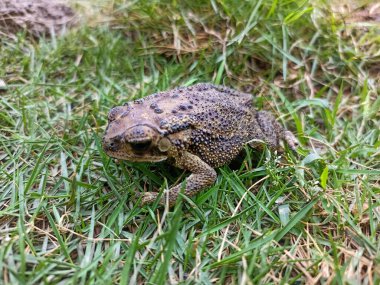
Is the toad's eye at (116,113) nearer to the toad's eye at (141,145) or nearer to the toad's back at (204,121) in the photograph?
the toad's back at (204,121)

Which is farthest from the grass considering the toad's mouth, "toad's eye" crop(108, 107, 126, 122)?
"toad's eye" crop(108, 107, 126, 122)

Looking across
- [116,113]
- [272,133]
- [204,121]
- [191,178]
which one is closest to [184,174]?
[191,178]

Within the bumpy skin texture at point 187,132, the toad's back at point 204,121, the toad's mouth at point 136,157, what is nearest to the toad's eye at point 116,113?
the bumpy skin texture at point 187,132

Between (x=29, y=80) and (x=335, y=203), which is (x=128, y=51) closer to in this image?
(x=29, y=80)

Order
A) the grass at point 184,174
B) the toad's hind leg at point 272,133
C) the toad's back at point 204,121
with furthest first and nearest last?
the toad's hind leg at point 272,133 → the toad's back at point 204,121 → the grass at point 184,174

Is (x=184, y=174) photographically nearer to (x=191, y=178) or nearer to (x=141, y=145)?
(x=191, y=178)

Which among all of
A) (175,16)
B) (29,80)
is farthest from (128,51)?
(29,80)

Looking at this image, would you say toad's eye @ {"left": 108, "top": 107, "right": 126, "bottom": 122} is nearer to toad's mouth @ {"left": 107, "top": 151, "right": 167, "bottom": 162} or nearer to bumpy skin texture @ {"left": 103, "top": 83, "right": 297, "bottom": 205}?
bumpy skin texture @ {"left": 103, "top": 83, "right": 297, "bottom": 205}
